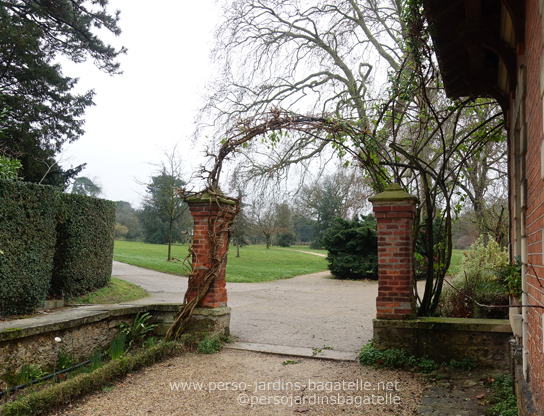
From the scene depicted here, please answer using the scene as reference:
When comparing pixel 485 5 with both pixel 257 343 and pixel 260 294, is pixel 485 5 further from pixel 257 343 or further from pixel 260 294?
pixel 260 294

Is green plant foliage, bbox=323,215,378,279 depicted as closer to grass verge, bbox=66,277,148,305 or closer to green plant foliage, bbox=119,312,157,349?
grass verge, bbox=66,277,148,305

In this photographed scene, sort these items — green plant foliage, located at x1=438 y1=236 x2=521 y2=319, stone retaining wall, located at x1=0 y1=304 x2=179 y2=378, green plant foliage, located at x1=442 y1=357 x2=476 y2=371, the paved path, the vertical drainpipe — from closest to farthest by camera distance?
the vertical drainpipe → stone retaining wall, located at x1=0 y1=304 x2=179 y2=378 → green plant foliage, located at x1=442 y1=357 x2=476 y2=371 → green plant foliage, located at x1=438 y1=236 x2=521 y2=319 → the paved path

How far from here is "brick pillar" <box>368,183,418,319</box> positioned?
16.8ft

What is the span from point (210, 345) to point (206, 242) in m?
1.47

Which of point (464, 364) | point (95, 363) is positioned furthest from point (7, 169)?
point (464, 364)

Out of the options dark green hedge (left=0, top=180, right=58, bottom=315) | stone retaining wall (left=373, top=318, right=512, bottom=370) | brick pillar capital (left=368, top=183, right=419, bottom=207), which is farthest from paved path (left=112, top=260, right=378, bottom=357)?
dark green hedge (left=0, top=180, right=58, bottom=315)

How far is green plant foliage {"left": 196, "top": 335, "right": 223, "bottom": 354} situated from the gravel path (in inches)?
8.9

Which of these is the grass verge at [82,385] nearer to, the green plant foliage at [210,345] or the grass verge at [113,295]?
the green plant foliage at [210,345]

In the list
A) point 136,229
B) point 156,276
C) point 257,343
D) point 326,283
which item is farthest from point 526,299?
point 136,229

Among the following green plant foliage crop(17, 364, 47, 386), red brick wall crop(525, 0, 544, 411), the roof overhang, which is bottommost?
green plant foliage crop(17, 364, 47, 386)

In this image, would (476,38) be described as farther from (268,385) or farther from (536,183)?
(268,385)

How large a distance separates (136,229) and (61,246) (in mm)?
43262

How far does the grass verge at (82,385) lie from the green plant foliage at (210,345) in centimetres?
34

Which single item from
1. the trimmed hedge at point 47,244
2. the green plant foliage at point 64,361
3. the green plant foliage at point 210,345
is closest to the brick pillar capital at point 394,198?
the green plant foliage at point 210,345
